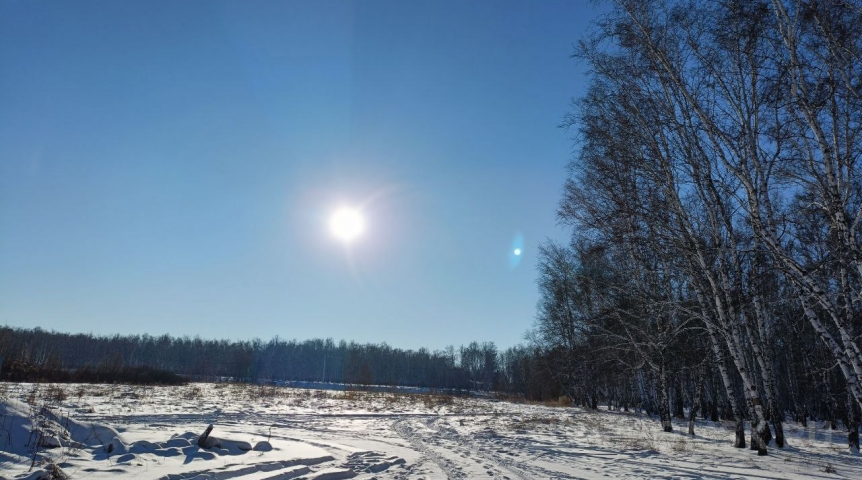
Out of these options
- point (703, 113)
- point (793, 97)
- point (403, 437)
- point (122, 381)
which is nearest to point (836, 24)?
point (793, 97)

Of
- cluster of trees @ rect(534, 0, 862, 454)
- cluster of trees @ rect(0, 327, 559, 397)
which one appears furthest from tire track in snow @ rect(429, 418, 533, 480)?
cluster of trees @ rect(0, 327, 559, 397)

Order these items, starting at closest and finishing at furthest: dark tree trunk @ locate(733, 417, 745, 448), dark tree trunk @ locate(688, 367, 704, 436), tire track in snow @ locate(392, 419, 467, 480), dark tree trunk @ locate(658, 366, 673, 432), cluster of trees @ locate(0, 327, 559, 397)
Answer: tire track in snow @ locate(392, 419, 467, 480) → dark tree trunk @ locate(733, 417, 745, 448) → dark tree trunk @ locate(688, 367, 704, 436) → dark tree trunk @ locate(658, 366, 673, 432) → cluster of trees @ locate(0, 327, 559, 397)

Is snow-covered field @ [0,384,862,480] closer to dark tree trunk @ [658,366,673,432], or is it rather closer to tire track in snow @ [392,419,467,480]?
tire track in snow @ [392,419,467,480]

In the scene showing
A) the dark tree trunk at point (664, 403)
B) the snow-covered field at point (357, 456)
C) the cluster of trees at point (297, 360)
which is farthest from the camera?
the cluster of trees at point (297, 360)

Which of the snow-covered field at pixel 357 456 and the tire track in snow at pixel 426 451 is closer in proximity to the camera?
the snow-covered field at pixel 357 456

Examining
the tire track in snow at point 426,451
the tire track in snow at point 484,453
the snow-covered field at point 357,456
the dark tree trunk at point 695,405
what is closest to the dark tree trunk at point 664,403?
the dark tree trunk at point 695,405

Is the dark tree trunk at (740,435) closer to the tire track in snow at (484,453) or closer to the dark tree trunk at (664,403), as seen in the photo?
the dark tree trunk at (664,403)

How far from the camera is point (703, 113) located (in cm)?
876

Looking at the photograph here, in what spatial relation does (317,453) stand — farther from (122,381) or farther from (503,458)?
(122,381)

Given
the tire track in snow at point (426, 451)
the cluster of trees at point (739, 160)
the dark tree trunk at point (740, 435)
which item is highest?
the cluster of trees at point (739, 160)

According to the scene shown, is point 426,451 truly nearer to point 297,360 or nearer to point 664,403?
point 664,403

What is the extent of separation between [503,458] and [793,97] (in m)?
8.88

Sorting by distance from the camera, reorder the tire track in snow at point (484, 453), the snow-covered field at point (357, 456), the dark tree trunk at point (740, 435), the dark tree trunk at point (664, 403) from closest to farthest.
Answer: the snow-covered field at point (357, 456) < the tire track in snow at point (484, 453) < the dark tree trunk at point (740, 435) < the dark tree trunk at point (664, 403)

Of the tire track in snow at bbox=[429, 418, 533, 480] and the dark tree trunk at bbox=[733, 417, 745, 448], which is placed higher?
the dark tree trunk at bbox=[733, 417, 745, 448]
